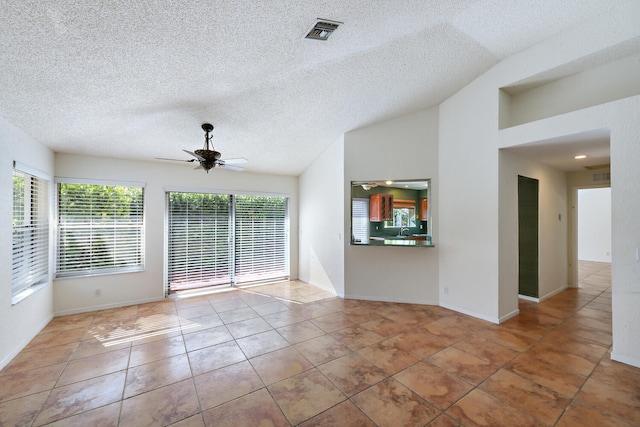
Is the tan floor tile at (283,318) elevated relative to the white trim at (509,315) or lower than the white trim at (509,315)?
lower

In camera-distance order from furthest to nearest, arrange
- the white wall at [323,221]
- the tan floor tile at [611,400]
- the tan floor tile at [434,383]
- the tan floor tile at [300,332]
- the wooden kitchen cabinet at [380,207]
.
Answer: the white wall at [323,221]
the wooden kitchen cabinet at [380,207]
the tan floor tile at [300,332]
the tan floor tile at [434,383]
the tan floor tile at [611,400]

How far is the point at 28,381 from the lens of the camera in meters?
2.39

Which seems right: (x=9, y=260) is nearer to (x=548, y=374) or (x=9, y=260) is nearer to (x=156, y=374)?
(x=156, y=374)

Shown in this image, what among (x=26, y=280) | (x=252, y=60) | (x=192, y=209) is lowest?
(x=26, y=280)

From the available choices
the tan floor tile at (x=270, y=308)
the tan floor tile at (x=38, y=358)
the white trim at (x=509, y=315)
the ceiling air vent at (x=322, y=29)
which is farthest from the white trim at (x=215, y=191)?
the white trim at (x=509, y=315)

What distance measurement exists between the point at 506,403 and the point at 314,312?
8.19ft

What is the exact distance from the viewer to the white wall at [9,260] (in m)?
2.69

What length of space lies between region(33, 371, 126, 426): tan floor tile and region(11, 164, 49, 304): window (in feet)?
4.85

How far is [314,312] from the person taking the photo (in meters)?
4.04

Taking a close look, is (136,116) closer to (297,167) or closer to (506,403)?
(297,167)

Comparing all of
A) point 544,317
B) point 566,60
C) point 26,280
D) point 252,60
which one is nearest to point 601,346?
point 544,317

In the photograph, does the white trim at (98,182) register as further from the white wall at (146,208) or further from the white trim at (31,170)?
the white trim at (31,170)

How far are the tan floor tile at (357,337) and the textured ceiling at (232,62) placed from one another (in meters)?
2.97

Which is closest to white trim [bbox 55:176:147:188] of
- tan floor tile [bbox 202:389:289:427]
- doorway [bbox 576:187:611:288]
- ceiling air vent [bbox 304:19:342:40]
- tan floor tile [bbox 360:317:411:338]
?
ceiling air vent [bbox 304:19:342:40]
